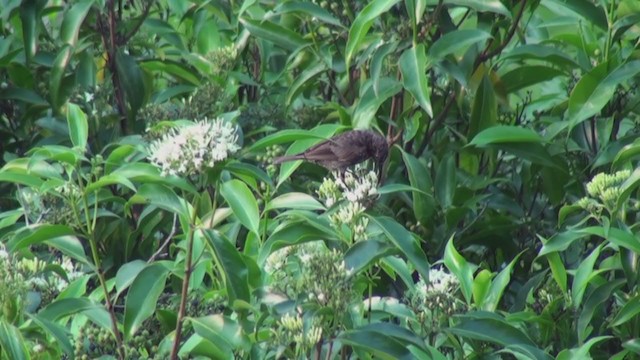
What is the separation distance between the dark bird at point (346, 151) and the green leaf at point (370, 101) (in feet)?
0.42

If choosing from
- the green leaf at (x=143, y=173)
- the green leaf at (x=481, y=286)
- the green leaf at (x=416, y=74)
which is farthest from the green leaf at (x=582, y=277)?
the green leaf at (x=143, y=173)

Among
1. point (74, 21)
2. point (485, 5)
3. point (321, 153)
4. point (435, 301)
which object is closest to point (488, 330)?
point (435, 301)

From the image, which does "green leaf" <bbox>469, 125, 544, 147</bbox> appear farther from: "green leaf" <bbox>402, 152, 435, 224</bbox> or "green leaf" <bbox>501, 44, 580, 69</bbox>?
"green leaf" <bbox>501, 44, 580, 69</bbox>

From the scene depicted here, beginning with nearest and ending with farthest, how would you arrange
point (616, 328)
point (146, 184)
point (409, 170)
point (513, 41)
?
point (146, 184)
point (616, 328)
point (409, 170)
point (513, 41)

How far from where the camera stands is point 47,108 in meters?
5.20

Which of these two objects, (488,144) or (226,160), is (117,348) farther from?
(488,144)

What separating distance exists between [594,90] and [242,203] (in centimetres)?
137

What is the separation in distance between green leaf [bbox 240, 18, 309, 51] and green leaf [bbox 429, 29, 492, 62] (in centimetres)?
Result: 56

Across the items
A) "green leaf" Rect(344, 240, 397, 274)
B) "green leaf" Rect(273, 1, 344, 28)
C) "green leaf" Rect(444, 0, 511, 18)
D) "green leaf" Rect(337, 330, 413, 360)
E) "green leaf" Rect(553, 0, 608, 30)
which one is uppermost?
"green leaf" Rect(444, 0, 511, 18)

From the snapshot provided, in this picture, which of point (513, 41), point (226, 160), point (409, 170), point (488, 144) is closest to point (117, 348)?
point (226, 160)

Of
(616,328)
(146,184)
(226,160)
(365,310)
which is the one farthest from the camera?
(616,328)

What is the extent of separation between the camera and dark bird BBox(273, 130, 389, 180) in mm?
3990

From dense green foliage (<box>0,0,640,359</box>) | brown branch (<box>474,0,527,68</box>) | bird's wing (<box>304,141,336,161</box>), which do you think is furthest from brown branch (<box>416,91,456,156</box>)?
bird's wing (<box>304,141,336,161</box>)

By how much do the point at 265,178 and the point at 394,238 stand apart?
A: 32 cm
